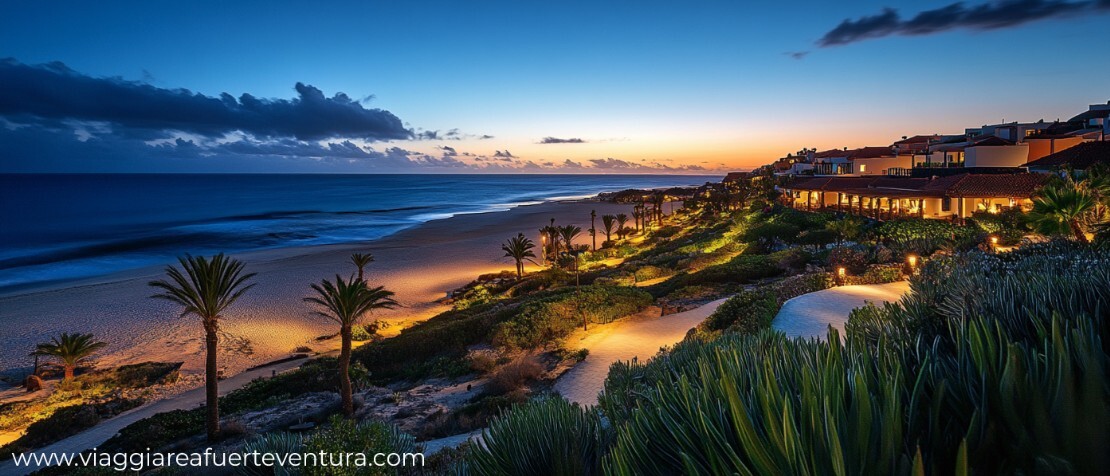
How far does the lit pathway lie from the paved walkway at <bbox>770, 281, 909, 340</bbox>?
295 centimetres

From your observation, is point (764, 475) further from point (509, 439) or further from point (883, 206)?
point (883, 206)

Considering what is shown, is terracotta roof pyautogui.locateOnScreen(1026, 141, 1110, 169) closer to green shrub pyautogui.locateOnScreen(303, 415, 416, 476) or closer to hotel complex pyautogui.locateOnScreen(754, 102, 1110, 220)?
hotel complex pyautogui.locateOnScreen(754, 102, 1110, 220)

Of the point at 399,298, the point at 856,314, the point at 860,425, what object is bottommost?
the point at 399,298

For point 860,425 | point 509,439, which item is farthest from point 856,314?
point 860,425

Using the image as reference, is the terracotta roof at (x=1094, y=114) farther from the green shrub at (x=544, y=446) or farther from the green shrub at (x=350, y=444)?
the green shrub at (x=350, y=444)

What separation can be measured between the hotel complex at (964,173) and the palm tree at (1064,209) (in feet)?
29.9

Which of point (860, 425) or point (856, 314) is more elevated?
point (860, 425)

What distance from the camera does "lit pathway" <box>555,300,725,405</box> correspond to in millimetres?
11562

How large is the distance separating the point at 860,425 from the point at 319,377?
16228 mm

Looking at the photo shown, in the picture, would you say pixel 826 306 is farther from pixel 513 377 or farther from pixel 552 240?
pixel 552 240

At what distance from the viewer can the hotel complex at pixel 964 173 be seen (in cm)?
2555

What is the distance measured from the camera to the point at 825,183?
129 feet

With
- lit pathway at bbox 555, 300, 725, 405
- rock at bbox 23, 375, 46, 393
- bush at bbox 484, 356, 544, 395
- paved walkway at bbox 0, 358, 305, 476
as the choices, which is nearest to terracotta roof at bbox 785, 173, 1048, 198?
lit pathway at bbox 555, 300, 725, 405

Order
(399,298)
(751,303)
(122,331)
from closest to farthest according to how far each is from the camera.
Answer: (751,303)
(122,331)
(399,298)
